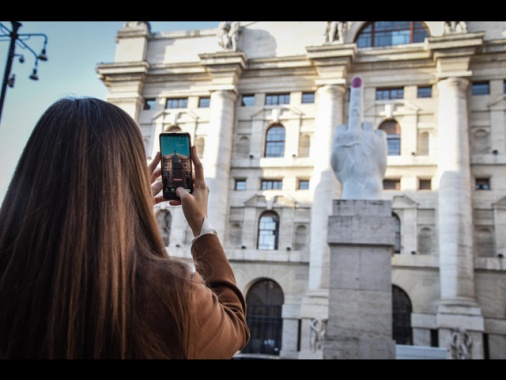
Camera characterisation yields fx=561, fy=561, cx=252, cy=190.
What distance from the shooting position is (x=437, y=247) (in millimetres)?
30188

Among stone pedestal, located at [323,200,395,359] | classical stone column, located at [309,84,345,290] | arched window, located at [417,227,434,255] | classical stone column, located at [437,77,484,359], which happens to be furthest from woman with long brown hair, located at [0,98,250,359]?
arched window, located at [417,227,434,255]

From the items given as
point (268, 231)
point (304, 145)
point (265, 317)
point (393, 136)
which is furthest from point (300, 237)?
point (393, 136)

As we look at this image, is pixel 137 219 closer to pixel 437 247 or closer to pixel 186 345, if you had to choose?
pixel 186 345

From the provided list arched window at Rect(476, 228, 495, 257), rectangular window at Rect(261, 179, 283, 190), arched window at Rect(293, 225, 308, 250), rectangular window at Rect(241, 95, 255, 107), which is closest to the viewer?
arched window at Rect(476, 228, 495, 257)

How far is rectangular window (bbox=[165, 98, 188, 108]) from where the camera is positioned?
37.6m

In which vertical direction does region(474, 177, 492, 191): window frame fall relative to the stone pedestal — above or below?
above

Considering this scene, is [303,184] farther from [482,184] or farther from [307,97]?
[482,184]

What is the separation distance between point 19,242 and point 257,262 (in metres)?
31.4

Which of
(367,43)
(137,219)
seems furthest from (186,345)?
(367,43)

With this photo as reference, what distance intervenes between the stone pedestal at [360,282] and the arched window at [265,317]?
17.7 m

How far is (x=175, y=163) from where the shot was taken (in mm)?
2574

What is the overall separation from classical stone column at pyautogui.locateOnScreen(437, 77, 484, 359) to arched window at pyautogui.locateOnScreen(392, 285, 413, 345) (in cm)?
193

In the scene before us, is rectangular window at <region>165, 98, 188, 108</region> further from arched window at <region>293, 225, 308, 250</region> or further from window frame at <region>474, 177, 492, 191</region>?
window frame at <region>474, 177, 492, 191</region>
